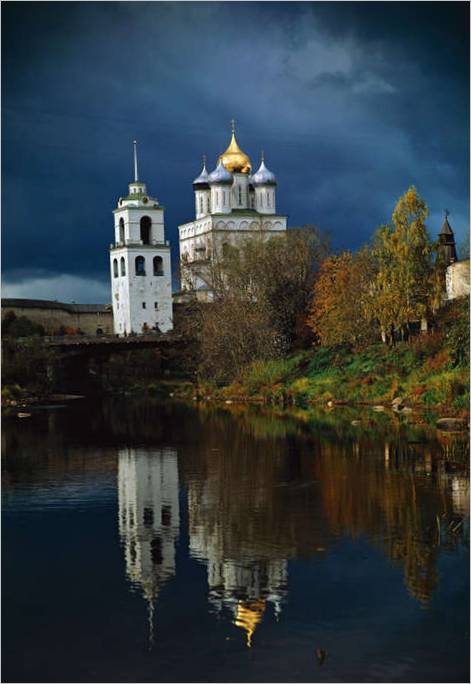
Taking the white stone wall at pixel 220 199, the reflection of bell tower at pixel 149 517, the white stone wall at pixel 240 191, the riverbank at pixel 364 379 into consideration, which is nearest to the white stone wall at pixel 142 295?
the white stone wall at pixel 220 199

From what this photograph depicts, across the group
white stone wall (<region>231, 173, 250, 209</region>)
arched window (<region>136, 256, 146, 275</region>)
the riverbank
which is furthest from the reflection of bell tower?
white stone wall (<region>231, 173, 250, 209</region>)

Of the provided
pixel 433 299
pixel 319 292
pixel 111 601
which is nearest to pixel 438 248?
pixel 433 299

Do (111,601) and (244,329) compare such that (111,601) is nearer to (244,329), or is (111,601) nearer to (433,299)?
(433,299)

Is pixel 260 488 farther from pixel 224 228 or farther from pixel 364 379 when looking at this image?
pixel 224 228

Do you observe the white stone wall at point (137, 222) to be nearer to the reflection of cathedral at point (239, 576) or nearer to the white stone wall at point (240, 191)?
the white stone wall at point (240, 191)

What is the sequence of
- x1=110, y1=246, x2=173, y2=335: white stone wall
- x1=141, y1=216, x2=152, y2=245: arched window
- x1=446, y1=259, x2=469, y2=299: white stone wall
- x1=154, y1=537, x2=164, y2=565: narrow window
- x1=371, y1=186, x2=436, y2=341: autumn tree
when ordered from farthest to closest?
x1=141, y1=216, x2=152, y2=245: arched window < x1=110, y1=246, x2=173, y2=335: white stone wall < x1=446, y1=259, x2=469, y2=299: white stone wall < x1=371, y1=186, x2=436, y2=341: autumn tree < x1=154, y1=537, x2=164, y2=565: narrow window

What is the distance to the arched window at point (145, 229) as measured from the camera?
2559 inches

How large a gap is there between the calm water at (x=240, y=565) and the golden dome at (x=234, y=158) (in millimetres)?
49104

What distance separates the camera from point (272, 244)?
45812 millimetres

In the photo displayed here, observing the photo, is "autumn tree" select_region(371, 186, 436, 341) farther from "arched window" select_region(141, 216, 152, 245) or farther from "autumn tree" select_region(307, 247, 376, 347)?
"arched window" select_region(141, 216, 152, 245)

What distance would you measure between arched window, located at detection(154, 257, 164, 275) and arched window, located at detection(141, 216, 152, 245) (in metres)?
1.06

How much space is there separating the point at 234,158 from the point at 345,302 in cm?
3331

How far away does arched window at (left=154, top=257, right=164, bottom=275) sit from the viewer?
213 feet

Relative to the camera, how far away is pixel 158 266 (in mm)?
65062
